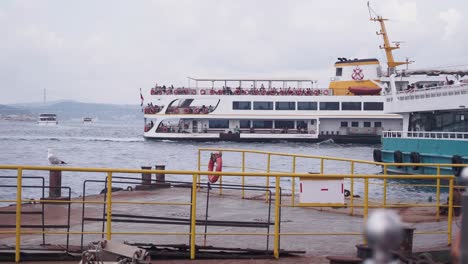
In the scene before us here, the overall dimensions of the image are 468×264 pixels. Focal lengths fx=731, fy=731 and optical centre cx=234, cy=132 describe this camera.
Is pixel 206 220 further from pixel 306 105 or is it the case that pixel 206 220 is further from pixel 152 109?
pixel 152 109

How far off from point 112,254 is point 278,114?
6628cm

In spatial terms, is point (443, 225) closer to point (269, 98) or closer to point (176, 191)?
point (176, 191)

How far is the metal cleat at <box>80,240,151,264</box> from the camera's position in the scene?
8789 mm

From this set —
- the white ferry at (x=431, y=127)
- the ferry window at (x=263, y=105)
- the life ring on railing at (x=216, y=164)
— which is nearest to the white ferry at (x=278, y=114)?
the ferry window at (x=263, y=105)

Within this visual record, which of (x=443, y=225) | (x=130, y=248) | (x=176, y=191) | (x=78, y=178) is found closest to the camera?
(x=130, y=248)

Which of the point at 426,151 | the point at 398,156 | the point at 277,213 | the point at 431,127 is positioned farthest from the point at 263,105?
the point at 277,213

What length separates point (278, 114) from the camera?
7488 cm

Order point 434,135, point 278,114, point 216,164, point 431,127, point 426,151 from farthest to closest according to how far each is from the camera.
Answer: point 278,114 → point 431,127 → point 434,135 → point 426,151 → point 216,164

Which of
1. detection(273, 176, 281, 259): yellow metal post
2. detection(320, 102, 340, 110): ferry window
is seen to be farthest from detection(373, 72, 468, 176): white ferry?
detection(320, 102, 340, 110): ferry window

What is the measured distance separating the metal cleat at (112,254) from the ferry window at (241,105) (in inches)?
2596

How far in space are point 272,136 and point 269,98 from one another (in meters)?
4.01

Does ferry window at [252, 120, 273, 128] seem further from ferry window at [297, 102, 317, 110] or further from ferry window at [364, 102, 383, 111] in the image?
ferry window at [364, 102, 383, 111]

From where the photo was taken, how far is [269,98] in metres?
75.1

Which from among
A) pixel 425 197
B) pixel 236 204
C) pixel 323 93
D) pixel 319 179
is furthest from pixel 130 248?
pixel 323 93
